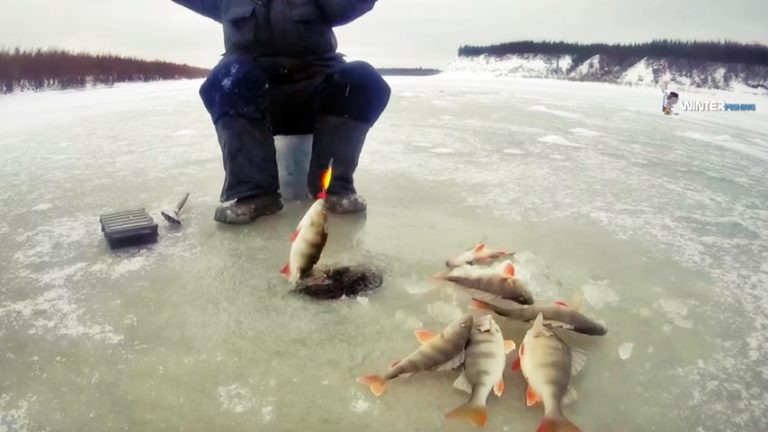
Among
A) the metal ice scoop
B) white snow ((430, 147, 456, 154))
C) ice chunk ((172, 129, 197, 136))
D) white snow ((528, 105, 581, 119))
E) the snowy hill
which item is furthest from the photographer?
the snowy hill

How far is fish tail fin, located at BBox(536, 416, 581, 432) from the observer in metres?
1.39

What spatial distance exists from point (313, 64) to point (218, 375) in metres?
2.20

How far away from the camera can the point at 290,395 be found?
5.10 ft

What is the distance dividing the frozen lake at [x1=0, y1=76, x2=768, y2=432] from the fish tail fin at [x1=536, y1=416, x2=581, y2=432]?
9 cm

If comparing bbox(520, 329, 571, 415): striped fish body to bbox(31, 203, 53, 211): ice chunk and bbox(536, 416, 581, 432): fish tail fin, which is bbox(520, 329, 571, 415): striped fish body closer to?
bbox(536, 416, 581, 432): fish tail fin

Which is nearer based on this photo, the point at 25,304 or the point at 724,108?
the point at 25,304

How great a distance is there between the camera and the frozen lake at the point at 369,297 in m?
1.53

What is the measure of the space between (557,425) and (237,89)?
8.00 ft

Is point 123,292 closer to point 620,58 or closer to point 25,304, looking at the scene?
point 25,304

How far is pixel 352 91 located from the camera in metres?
3.25

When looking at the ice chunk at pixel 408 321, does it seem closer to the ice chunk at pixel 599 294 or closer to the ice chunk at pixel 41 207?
the ice chunk at pixel 599 294

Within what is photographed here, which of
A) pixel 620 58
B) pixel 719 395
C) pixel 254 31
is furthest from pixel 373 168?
pixel 620 58

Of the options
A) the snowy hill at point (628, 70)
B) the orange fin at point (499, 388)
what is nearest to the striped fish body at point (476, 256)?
the orange fin at point (499, 388)

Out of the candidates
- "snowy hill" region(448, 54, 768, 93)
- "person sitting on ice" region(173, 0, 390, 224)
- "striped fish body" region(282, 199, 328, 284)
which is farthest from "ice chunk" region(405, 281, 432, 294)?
"snowy hill" region(448, 54, 768, 93)
